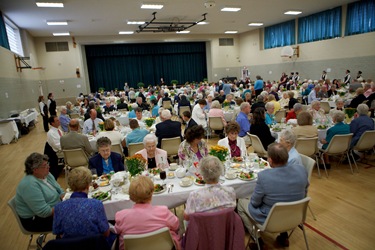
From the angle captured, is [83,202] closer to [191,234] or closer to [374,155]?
[191,234]

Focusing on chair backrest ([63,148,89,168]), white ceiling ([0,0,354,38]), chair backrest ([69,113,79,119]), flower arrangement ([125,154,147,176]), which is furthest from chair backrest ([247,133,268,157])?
white ceiling ([0,0,354,38])

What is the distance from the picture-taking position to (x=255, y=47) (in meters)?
22.8

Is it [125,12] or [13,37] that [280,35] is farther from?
[13,37]

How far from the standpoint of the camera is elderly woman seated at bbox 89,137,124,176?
12.6 ft

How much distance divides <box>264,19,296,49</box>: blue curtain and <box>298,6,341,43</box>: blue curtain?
0.67 m

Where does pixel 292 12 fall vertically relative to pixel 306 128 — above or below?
above

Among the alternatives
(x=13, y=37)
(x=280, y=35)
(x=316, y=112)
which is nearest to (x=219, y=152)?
(x=316, y=112)

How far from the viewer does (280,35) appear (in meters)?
19.8

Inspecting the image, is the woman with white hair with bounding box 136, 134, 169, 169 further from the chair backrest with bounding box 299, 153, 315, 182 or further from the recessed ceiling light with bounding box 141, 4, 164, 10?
the recessed ceiling light with bounding box 141, 4, 164, 10

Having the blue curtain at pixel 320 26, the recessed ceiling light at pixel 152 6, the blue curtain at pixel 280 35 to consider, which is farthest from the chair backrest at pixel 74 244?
the blue curtain at pixel 280 35

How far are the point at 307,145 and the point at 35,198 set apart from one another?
4.52 m

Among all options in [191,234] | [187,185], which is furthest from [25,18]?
[191,234]

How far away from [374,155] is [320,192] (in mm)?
2753

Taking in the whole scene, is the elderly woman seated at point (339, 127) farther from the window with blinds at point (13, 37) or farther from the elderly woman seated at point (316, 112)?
the window with blinds at point (13, 37)
